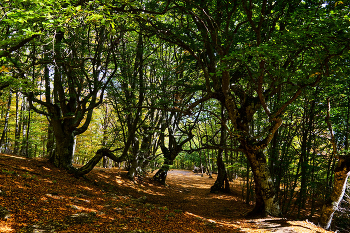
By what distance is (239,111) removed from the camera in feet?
26.5

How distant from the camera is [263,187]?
738cm

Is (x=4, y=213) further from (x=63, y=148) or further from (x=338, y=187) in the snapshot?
(x=338, y=187)

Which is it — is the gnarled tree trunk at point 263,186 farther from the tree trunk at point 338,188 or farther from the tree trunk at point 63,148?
the tree trunk at point 63,148

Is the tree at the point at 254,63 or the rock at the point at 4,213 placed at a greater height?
the tree at the point at 254,63

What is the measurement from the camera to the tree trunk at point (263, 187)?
735cm

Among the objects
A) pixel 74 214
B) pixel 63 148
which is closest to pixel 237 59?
pixel 74 214

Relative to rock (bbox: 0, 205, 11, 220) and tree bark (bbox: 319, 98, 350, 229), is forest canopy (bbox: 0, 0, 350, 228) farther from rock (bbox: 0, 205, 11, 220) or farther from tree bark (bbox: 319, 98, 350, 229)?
rock (bbox: 0, 205, 11, 220)

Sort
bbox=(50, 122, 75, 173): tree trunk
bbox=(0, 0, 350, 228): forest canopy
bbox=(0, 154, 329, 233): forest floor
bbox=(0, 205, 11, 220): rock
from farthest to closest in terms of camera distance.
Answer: bbox=(50, 122, 75, 173): tree trunk, bbox=(0, 0, 350, 228): forest canopy, bbox=(0, 154, 329, 233): forest floor, bbox=(0, 205, 11, 220): rock

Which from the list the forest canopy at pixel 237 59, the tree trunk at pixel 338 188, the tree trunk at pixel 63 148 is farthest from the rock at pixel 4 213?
the tree trunk at pixel 338 188

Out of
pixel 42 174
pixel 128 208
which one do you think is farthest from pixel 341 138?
pixel 42 174

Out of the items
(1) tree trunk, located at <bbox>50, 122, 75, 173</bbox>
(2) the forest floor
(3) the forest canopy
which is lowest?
(2) the forest floor

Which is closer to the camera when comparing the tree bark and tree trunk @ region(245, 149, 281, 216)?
the tree bark

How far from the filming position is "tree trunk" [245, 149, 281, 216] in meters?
7.35

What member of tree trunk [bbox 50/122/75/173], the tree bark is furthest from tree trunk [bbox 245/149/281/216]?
tree trunk [bbox 50/122/75/173]
